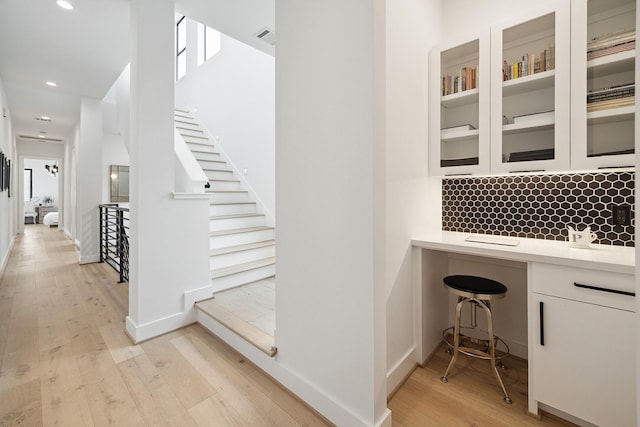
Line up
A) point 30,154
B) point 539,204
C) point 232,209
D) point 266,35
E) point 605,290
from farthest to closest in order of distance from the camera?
point 30,154 < point 232,209 < point 266,35 < point 539,204 < point 605,290

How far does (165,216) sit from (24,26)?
2447 mm

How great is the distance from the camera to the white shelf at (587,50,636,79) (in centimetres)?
139

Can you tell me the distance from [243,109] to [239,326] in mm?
3672

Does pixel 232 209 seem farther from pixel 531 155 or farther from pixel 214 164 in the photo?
pixel 531 155

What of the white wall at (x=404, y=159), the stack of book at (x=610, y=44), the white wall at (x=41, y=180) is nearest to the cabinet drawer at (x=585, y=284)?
the white wall at (x=404, y=159)

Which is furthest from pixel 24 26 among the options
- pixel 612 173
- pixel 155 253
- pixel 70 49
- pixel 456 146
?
pixel 612 173

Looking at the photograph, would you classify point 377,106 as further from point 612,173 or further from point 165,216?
point 165,216

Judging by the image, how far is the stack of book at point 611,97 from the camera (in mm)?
1392

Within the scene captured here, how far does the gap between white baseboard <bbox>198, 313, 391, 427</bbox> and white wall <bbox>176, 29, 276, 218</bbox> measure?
90.4 inches

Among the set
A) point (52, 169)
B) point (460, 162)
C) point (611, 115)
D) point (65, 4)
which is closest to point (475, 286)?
point (460, 162)

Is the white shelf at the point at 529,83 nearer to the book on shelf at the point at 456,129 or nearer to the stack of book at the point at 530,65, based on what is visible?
the stack of book at the point at 530,65

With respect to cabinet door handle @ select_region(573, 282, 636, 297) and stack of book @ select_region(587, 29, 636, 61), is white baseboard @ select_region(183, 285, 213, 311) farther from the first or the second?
stack of book @ select_region(587, 29, 636, 61)

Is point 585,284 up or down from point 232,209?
down

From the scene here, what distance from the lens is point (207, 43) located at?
19.9 ft
